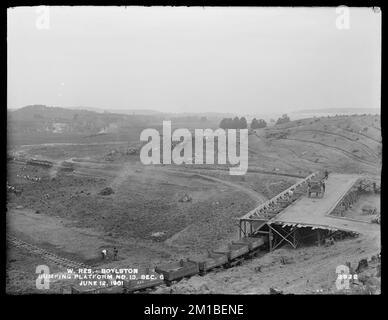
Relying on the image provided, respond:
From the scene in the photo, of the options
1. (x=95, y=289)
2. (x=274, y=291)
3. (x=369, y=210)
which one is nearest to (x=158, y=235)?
(x=95, y=289)

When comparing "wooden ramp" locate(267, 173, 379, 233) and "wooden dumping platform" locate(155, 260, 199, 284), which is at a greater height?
"wooden ramp" locate(267, 173, 379, 233)

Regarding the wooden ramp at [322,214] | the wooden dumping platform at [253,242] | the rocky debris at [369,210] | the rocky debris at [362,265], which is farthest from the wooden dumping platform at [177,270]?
the rocky debris at [369,210]

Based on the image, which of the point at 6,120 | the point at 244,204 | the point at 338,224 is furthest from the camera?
the point at 244,204

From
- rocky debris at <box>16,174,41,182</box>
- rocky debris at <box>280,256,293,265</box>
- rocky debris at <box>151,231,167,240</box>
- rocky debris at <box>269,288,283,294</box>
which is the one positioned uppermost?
rocky debris at <box>16,174,41,182</box>

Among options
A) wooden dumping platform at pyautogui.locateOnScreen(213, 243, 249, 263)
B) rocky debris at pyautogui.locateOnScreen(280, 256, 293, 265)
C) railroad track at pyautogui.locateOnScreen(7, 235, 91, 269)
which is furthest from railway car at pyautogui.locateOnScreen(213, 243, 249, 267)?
railroad track at pyautogui.locateOnScreen(7, 235, 91, 269)

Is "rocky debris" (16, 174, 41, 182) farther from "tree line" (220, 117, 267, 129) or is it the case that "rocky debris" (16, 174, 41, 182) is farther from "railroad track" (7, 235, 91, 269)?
"tree line" (220, 117, 267, 129)
